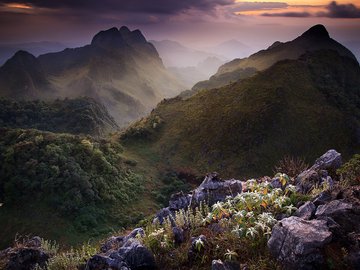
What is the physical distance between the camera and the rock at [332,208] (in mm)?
10250

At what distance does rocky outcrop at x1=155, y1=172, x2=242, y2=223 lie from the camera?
17922 millimetres

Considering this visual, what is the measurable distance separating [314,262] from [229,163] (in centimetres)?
4766

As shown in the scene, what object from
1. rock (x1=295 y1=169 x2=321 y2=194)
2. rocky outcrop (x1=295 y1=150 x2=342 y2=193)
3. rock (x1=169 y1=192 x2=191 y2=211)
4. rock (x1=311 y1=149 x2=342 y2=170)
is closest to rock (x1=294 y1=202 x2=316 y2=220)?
rocky outcrop (x1=295 y1=150 x2=342 y2=193)

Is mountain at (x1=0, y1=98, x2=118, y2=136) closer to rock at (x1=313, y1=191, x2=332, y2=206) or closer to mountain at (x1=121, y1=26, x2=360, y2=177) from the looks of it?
mountain at (x1=121, y1=26, x2=360, y2=177)

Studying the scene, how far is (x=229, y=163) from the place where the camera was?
5625 cm

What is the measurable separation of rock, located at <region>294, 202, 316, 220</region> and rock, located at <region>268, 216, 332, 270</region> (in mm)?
938

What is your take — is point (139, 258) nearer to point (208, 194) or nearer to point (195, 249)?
point (195, 249)

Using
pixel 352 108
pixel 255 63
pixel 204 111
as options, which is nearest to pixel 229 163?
pixel 204 111

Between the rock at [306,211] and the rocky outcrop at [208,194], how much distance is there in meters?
6.40

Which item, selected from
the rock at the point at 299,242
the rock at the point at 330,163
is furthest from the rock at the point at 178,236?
the rock at the point at 330,163

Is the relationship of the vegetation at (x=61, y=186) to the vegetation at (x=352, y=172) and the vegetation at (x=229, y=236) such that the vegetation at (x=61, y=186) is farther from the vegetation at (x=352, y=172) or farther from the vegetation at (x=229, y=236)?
the vegetation at (x=352, y=172)

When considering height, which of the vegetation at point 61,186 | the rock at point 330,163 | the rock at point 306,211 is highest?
the rock at point 306,211

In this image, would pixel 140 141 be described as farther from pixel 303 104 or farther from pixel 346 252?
pixel 346 252

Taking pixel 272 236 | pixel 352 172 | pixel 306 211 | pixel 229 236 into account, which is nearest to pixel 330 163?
pixel 352 172
